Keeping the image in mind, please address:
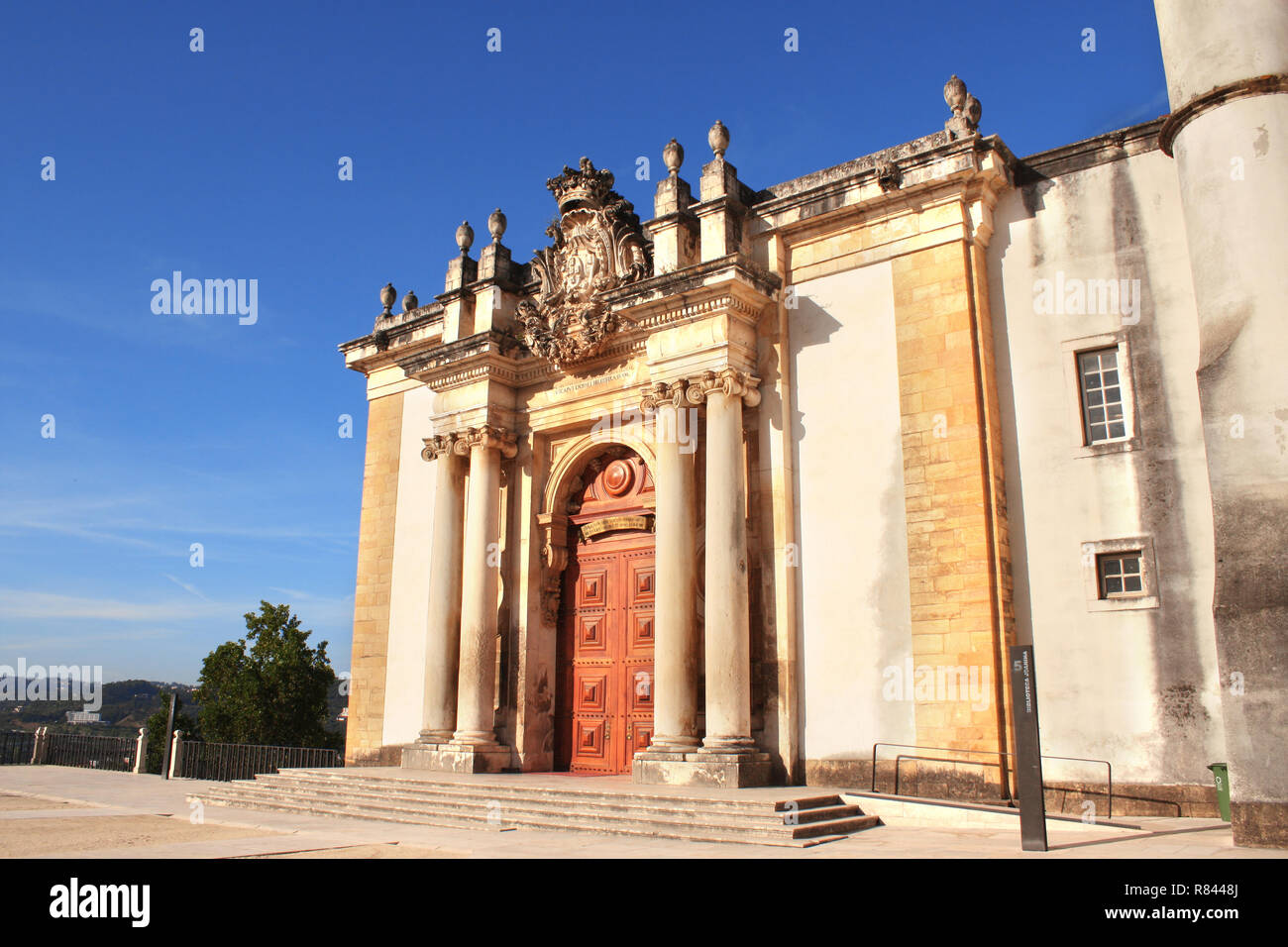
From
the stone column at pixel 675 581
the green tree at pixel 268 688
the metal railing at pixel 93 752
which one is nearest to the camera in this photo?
the stone column at pixel 675 581

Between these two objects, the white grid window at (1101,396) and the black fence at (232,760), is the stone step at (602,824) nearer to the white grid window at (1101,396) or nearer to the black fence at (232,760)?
the white grid window at (1101,396)

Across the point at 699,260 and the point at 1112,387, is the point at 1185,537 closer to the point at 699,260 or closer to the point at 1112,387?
the point at 1112,387

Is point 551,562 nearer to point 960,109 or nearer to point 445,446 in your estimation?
point 445,446

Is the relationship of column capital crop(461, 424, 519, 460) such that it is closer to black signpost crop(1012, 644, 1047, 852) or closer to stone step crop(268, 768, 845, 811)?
stone step crop(268, 768, 845, 811)

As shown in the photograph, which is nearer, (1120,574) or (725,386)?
(1120,574)

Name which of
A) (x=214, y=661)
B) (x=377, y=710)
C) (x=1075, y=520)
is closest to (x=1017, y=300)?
(x=1075, y=520)

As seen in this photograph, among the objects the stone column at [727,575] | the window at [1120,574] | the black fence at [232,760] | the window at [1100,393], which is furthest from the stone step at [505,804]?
the window at [1100,393]

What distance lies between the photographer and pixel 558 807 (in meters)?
11.3

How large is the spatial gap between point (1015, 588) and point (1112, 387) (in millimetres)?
2711

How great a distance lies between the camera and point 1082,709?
Answer: 36.7ft

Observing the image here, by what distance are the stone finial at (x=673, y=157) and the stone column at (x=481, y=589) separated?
5.15m

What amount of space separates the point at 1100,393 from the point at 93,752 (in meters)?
23.1

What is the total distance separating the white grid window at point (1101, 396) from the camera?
38.7 feet

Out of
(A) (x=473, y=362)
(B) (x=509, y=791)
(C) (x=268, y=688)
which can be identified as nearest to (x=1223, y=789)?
(B) (x=509, y=791)
